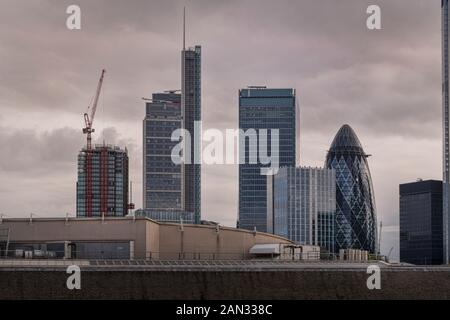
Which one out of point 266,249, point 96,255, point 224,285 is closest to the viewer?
point 224,285

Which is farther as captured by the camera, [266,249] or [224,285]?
[266,249]

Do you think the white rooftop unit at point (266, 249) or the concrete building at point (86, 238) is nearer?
the concrete building at point (86, 238)

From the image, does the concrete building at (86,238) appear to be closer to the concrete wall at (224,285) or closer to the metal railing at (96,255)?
the metal railing at (96,255)

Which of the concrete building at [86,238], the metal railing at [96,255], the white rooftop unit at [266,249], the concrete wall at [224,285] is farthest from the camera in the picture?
the white rooftop unit at [266,249]

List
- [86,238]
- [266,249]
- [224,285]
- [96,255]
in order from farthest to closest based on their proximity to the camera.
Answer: [266,249]
[86,238]
[96,255]
[224,285]

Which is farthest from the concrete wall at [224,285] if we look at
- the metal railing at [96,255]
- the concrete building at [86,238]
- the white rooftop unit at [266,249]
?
the white rooftop unit at [266,249]

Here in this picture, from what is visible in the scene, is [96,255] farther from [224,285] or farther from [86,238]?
[224,285]

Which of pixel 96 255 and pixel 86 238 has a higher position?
pixel 86 238

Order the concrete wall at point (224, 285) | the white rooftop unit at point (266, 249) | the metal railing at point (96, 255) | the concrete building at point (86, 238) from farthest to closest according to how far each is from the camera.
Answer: the white rooftop unit at point (266, 249)
the concrete building at point (86, 238)
the metal railing at point (96, 255)
the concrete wall at point (224, 285)

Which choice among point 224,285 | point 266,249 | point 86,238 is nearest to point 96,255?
point 86,238
